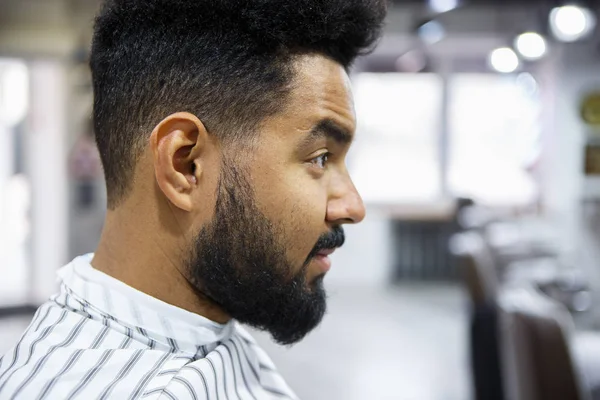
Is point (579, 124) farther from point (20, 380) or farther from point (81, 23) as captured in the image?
point (20, 380)

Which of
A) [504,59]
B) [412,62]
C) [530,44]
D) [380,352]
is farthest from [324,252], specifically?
→ [412,62]

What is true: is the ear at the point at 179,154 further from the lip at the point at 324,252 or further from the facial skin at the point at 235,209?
the lip at the point at 324,252

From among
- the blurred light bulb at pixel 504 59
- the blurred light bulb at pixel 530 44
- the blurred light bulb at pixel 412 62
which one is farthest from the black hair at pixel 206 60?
the blurred light bulb at pixel 412 62

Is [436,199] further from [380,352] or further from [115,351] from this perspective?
A: [115,351]

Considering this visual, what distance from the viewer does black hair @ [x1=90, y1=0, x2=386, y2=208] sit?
936mm

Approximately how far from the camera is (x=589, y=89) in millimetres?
6188

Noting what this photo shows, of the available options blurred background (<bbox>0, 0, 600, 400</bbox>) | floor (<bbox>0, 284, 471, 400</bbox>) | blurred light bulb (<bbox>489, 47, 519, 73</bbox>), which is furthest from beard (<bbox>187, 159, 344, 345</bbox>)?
blurred light bulb (<bbox>489, 47, 519, 73</bbox>)

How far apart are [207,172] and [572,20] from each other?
4384 millimetres

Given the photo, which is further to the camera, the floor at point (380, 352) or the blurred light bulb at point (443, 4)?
the blurred light bulb at point (443, 4)

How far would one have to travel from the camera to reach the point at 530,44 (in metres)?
5.48

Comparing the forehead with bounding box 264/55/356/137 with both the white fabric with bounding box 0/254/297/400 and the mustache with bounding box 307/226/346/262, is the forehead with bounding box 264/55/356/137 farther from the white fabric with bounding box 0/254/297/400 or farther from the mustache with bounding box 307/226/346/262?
the white fabric with bounding box 0/254/297/400

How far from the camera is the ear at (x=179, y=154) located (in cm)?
91

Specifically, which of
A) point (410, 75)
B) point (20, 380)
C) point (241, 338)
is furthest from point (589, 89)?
point (20, 380)

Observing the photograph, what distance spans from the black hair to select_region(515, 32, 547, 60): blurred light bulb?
488 cm
